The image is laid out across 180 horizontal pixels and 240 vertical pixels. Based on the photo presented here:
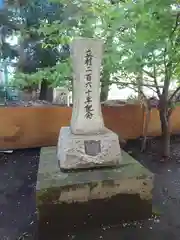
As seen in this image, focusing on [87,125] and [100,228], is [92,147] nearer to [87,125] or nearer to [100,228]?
[87,125]

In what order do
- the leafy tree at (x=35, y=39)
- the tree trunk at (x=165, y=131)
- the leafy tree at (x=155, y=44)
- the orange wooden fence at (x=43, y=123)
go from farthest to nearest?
the leafy tree at (x=35, y=39)
the orange wooden fence at (x=43, y=123)
the tree trunk at (x=165, y=131)
the leafy tree at (x=155, y=44)

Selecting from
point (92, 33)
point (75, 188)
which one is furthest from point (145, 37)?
point (75, 188)

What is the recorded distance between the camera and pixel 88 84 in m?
2.87

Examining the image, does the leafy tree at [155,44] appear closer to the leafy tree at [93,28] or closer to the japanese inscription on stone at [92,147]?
the leafy tree at [93,28]

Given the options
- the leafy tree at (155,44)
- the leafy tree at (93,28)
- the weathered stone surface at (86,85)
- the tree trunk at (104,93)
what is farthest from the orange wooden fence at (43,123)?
the weathered stone surface at (86,85)

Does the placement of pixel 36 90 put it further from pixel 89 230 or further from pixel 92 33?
pixel 89 230

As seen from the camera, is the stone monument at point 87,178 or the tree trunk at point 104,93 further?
the tree trunk at point 104,93

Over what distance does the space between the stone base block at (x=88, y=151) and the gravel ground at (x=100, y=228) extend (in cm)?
66

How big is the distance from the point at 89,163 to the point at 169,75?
6.95 ft

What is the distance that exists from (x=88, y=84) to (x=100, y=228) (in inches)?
61.2

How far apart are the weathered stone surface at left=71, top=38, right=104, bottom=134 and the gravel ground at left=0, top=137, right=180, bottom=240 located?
3.46ft

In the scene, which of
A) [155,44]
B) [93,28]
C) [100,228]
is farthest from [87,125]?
[93,28]

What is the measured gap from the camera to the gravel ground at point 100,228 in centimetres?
225

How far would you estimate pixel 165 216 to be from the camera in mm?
2529
